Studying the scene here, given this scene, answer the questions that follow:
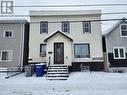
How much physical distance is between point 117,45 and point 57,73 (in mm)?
8553

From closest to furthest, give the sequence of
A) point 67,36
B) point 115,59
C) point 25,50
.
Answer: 1. point 67,36
2. point 115,59
3. point 25,50

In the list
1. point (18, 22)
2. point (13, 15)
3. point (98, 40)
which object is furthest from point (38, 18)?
point (98, 40)

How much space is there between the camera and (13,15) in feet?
63.3

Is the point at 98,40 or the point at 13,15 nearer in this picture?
the point at 98,40

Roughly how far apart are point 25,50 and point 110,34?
10637 mm

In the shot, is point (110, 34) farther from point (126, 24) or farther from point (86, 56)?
point (86, 56)

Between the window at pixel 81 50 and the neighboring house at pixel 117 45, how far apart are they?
250 cm

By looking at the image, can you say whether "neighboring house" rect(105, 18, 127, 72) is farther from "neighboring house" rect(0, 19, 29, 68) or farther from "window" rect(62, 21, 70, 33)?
"neighboring house" rect(0, 19, 29, 68)

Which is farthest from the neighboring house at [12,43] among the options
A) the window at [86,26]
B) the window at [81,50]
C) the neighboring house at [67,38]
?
the window at [86,26]

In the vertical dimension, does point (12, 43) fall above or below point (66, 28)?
below

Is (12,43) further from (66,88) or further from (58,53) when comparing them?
(66,88)

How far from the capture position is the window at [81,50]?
17297mm

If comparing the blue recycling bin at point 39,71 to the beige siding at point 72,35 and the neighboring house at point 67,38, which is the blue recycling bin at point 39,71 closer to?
the neighboring house at point 67,38

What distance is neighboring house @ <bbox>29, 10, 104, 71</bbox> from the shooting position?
16.7 m
